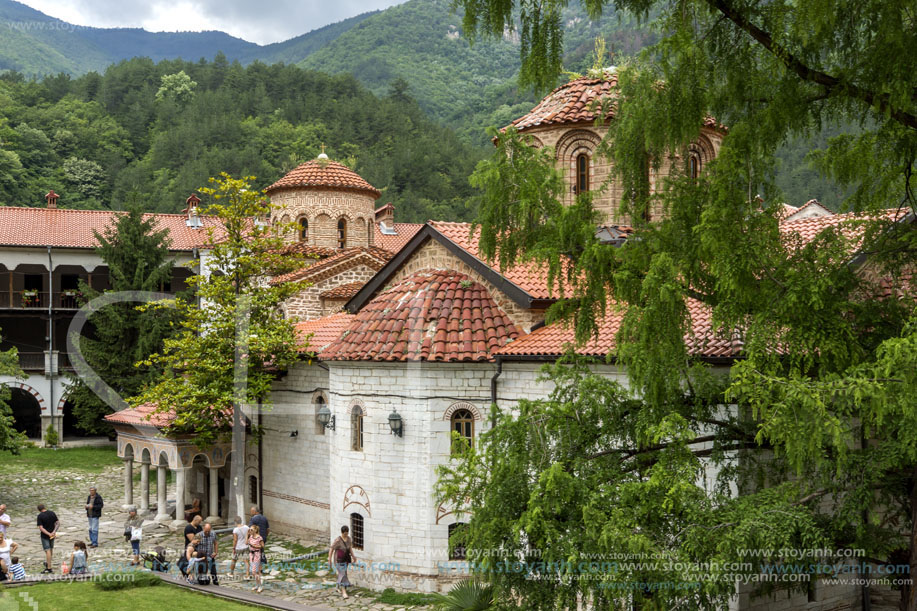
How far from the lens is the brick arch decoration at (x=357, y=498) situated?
1388cm

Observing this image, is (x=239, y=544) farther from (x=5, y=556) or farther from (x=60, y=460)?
(x=60, y=460)

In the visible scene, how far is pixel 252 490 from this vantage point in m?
19.0

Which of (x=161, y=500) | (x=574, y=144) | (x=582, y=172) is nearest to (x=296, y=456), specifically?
(x=161, y=500)

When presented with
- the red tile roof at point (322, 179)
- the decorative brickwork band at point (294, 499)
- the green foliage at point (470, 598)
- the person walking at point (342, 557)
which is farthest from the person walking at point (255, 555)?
the red tile roof at point (322, 179)

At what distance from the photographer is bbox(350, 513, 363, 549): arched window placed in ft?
46.6

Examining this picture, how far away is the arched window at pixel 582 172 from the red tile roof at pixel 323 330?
549 centimetres

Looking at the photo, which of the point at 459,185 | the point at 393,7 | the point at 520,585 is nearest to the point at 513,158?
the point at 520,585

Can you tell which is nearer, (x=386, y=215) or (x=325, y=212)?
(x=325, y=212)

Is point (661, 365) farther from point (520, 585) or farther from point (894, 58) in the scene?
point (894, 58)

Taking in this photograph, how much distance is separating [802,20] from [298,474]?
14.0 meters

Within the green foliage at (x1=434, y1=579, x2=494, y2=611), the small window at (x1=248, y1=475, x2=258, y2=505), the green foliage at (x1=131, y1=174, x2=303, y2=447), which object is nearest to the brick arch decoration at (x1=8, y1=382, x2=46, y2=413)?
the green foliage at (x1=131, y1=174, x2=303, y2=447)

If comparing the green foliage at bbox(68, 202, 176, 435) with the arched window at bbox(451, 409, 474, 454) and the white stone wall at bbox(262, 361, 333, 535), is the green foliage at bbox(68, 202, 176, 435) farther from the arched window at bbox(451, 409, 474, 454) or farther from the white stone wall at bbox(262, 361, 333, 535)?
the arched window at bbox(451, 409, 474, 454)

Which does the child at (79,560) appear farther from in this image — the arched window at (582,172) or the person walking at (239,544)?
the arched window at (582,172)

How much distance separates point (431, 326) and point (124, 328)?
18.7 meters
